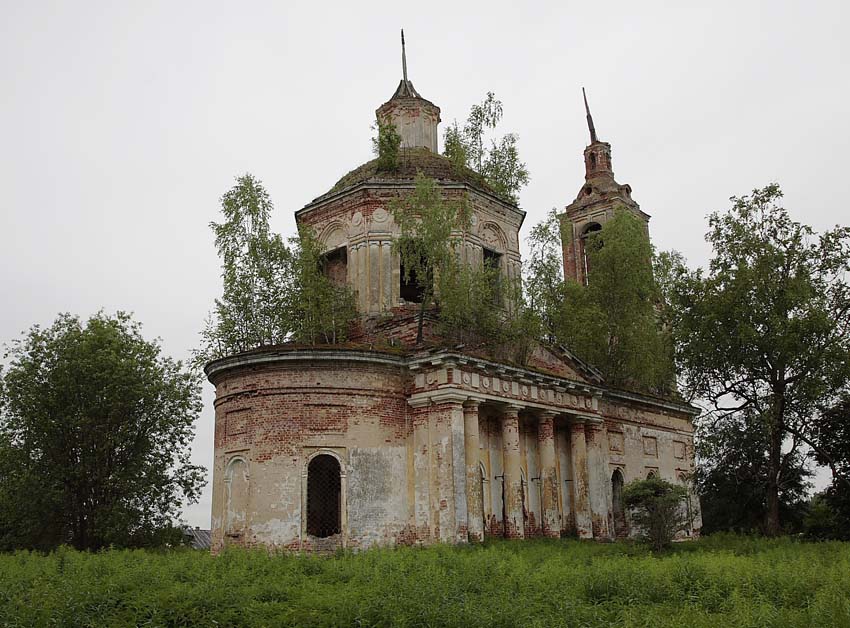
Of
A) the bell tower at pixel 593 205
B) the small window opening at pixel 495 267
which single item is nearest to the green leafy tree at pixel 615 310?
the small window opening at pixel 495 267

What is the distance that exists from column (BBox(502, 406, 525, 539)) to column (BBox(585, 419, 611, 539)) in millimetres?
3046

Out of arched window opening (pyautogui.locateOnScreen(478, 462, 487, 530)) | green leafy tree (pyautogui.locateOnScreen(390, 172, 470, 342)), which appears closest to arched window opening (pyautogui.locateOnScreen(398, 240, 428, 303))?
green leafy tree (pyautogui.locateOnScreen(390, 172, 470, 342))

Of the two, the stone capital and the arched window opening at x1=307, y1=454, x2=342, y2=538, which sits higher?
the stone capital

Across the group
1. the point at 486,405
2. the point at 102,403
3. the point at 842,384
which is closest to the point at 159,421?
the point at 102,403

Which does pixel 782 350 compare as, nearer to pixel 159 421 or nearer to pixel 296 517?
pixel 296 517

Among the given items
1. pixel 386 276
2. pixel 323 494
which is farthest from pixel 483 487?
pixel 386 276

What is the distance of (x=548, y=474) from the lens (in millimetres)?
19000

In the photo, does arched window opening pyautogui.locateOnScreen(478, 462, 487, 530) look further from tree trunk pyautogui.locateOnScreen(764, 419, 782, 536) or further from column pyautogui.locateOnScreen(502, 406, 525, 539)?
tree trunk pyautogui.locateOnScreen(764, 419, 782, 536)

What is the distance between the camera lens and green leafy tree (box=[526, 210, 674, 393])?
78.6 ft

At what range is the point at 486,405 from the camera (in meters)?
18.0

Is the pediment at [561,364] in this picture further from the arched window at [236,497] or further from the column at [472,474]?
the arched window at [236,497]

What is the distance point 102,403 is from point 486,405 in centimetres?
1331

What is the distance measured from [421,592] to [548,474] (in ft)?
31.9

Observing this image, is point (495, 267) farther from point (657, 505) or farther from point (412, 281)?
point (657, 505)
